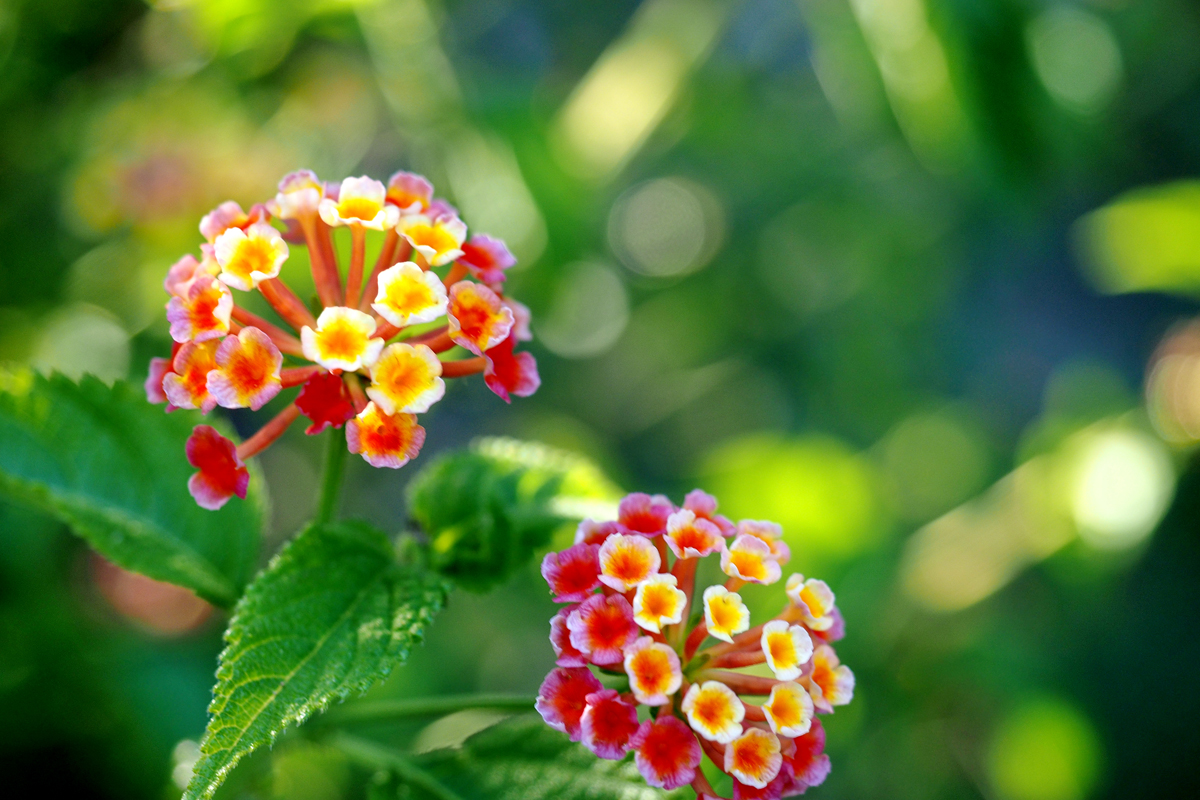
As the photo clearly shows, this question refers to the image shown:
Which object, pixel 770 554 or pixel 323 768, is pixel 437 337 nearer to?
pixel 770 554

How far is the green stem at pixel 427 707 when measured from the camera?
0.76m

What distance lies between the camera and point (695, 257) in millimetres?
2295

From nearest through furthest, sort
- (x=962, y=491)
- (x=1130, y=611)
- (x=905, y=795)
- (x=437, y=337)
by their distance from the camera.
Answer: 1. (x=437, y=337)
2. (x=905, y=795)
3. (x=962, y=491)
4. (x=1130, y=611)

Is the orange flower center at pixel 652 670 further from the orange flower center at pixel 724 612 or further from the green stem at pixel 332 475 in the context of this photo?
the green stem at pixel 332 475

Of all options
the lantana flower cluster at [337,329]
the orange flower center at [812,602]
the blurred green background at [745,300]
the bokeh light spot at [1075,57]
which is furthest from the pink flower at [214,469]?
the bokeh light spot at [1075,57]

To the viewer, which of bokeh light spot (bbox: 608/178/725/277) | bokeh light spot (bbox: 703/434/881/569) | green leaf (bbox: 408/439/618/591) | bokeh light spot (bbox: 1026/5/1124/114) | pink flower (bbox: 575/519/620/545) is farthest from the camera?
bokeh light spot (bbox: 608/178/725/277)

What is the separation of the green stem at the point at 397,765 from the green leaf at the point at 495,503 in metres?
0.18

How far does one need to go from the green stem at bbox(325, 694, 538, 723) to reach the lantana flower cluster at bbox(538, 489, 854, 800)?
0.29 ft

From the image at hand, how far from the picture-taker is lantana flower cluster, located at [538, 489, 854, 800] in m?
0.66

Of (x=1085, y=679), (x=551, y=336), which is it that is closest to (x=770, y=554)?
(x=551, y=336)

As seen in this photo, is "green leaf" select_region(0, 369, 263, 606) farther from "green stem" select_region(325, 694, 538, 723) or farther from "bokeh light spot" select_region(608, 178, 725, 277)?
"bokeh light spot" select_region(608, 178, 725, 277)

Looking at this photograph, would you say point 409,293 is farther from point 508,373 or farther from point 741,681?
point 741,681

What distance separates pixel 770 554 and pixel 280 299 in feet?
1.46

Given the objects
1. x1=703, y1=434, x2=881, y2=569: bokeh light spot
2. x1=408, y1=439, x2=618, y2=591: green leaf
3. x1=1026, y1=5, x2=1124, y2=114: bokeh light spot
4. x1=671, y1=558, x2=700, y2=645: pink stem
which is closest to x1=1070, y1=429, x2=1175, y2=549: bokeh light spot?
x1=703, y1=434, x2=881, y2=569: bokeh light spot
